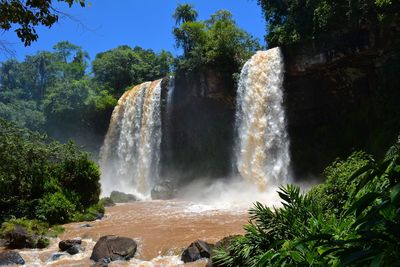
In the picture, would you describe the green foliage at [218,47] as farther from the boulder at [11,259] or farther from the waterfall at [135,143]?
the boulder at [11,259]

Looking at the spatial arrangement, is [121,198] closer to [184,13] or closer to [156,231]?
[156,231]

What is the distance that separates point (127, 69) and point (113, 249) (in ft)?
108

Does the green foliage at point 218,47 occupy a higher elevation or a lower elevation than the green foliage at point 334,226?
higher

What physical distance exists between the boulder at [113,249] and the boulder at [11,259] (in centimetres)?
181

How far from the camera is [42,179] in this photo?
15.9 meters

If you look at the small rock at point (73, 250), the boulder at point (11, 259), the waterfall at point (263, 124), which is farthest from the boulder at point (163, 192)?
the boulder at point (11, 259)

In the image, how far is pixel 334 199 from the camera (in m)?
7.23

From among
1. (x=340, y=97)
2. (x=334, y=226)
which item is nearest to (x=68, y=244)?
(x=334, y=226)

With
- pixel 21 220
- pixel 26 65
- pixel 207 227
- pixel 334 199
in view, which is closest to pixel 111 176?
pixel 21 220

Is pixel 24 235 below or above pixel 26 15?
below

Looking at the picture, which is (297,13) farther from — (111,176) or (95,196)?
(111,176)

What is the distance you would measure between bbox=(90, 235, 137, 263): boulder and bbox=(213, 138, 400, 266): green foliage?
148 inches

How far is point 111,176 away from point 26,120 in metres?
20.7

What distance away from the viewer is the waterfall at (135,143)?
27.0 meters
